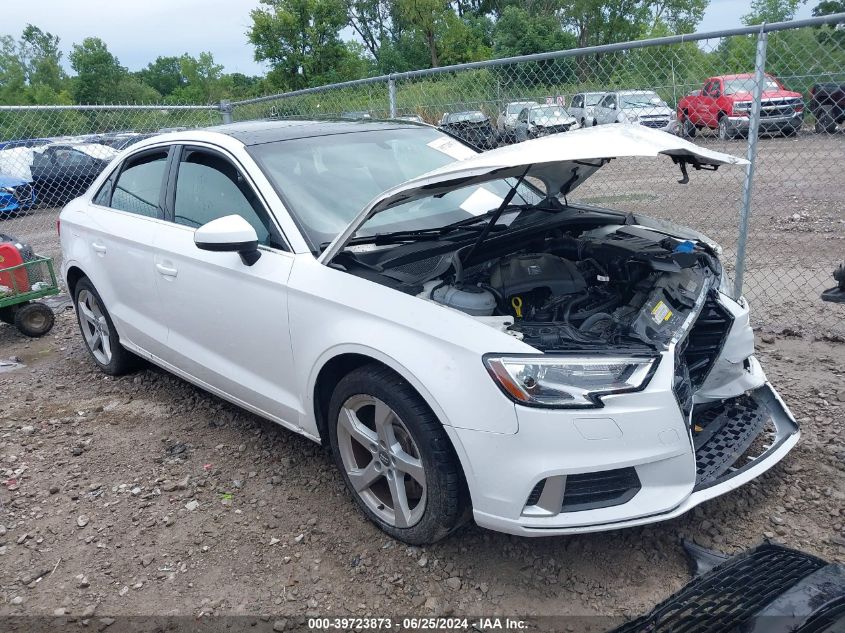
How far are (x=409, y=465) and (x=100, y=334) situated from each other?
3237 millimetres

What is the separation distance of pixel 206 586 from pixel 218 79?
79335 mm

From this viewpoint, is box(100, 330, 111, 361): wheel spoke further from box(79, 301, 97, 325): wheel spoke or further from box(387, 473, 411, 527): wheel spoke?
box(387, 473, 411, 527): wheel spoke

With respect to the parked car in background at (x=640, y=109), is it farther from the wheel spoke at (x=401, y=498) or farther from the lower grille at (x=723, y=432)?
the wheel spoke at (x=401, y=498)

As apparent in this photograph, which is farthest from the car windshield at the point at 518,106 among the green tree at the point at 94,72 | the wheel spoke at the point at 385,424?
the green tree at the point at 94,72

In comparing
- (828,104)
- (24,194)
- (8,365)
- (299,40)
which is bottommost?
(8,365)

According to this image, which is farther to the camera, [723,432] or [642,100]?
[642,100]

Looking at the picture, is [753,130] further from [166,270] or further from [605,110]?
[166,270]

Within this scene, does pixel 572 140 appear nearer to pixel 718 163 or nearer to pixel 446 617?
pixel 718 163

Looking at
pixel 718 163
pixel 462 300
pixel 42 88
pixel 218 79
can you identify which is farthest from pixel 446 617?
pixel 218 79

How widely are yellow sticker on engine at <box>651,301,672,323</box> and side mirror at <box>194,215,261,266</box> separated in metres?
1.76

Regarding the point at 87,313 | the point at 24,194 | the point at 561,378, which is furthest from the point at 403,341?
the point at 24,194

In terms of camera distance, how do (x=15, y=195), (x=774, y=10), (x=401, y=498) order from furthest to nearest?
(x=774, y=10)
(x=15, y=195)
(x=401, y=498)

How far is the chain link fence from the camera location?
4.71m

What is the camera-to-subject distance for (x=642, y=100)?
5746 mm
